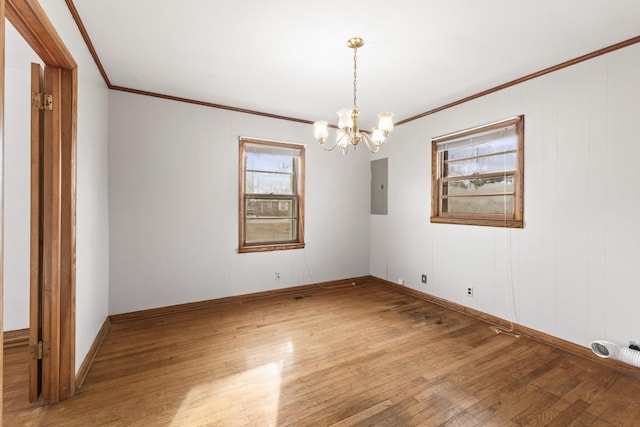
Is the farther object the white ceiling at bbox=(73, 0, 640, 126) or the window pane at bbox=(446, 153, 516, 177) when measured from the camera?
the window pane at bbox=(446, 153, 516, 177)

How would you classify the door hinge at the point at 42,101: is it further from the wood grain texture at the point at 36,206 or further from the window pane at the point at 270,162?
the window pane at the point at 270,162

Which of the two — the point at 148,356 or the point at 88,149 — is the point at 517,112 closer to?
the point at 88,149

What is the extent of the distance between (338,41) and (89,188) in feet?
7.87

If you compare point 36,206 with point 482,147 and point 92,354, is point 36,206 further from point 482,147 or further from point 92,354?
point 482,147

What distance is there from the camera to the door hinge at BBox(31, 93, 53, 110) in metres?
1.92

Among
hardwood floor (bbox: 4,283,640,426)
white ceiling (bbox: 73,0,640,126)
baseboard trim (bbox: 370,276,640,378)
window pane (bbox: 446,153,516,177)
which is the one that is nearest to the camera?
hardwood floor (bbox: 4,283,640,426)

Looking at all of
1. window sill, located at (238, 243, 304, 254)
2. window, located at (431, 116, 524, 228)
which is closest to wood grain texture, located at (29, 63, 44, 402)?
window sill, located at (238, 243, 304, 254)

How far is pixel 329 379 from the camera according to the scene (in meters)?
2.29

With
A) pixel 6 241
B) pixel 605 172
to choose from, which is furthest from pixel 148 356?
pixel 605 172

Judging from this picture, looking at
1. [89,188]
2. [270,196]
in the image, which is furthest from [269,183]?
[89,188]

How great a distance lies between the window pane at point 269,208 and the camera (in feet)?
14.0

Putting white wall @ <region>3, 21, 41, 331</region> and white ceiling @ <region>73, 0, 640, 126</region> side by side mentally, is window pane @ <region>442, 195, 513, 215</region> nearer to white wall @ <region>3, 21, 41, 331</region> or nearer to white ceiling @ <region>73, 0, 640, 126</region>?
white ceiling @ <region>73, 0, 640, 126</region>

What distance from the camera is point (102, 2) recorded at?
2.03 meters

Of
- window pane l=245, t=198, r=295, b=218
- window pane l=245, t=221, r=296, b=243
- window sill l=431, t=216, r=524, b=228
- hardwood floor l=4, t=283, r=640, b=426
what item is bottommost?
hardwood floor l=4, t=283, r=640, b=426
